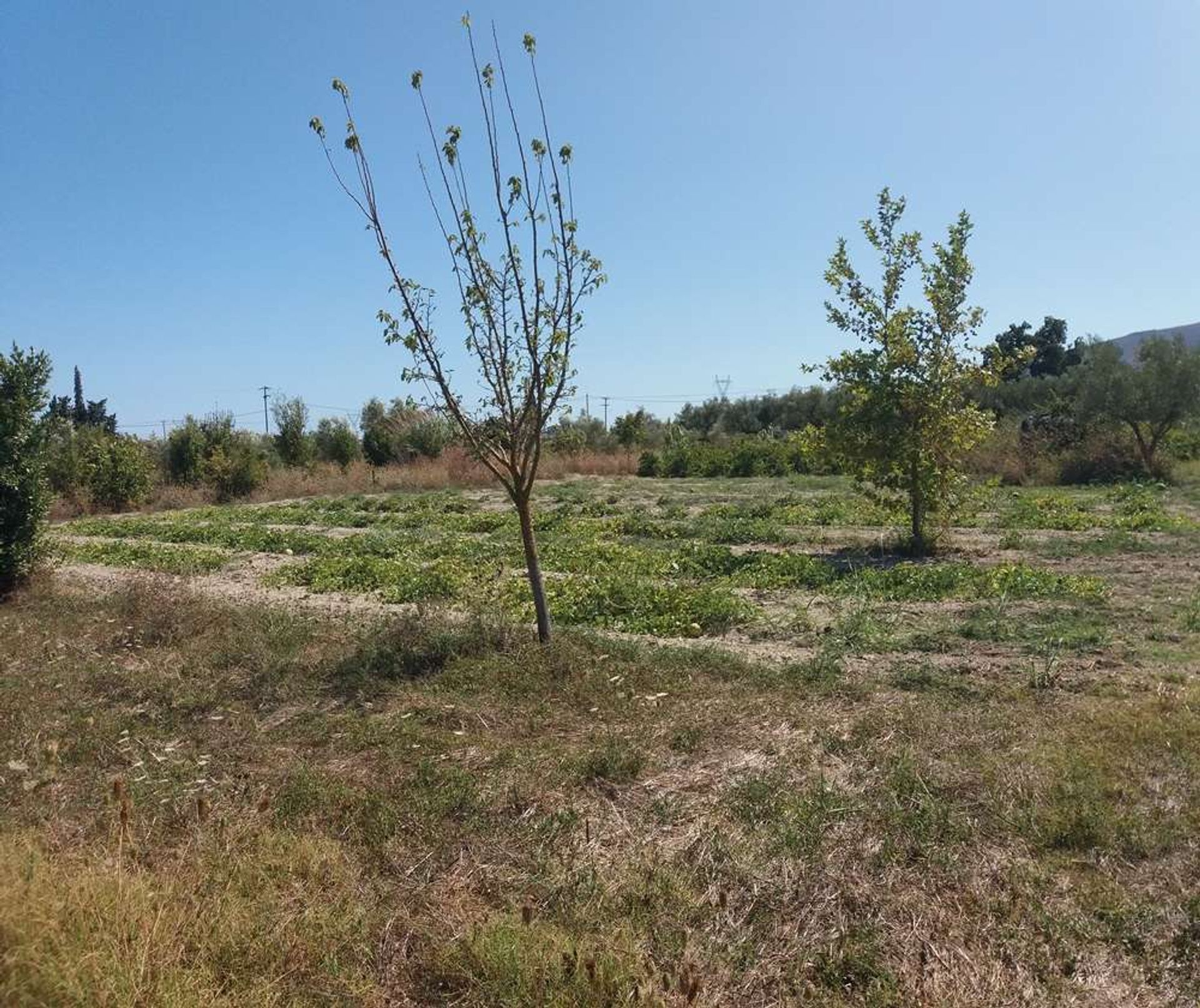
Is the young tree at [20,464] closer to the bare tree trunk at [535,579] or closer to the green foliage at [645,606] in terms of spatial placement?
the green foliage at [645,606]

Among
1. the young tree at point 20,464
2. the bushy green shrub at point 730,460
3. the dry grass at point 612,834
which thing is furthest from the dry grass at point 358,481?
the dry grass at point 612,834

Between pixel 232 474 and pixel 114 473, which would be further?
pixel 232 474

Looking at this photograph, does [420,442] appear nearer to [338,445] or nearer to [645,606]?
[338,445]

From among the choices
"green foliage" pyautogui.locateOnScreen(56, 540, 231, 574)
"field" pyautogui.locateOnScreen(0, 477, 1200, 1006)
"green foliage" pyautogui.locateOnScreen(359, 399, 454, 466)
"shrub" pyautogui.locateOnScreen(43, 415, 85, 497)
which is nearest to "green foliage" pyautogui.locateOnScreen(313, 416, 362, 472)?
"green foliage" pyautogui.locateOnScreen(359, 399, 454, 466)

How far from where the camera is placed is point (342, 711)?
587 centimetres

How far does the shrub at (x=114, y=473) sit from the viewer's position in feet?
Answer: 88.5

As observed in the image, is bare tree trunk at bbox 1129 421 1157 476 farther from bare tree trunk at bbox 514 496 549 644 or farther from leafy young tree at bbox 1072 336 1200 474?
bare tree trunk at bbox 514 496 549 644

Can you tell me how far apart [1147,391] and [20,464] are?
77.7 feet

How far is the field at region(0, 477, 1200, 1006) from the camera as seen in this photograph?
302cm

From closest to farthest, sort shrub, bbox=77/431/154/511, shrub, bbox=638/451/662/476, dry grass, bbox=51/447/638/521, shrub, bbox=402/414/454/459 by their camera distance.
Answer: shrub, bbox=77/431/154/511 < dry grass, bbox=51/447/638/521 < shrub, bbox=402/414/454/459 < shrub, bbox=638/451/662/476

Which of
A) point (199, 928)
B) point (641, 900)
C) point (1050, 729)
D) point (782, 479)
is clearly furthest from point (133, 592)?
point (782, 479)

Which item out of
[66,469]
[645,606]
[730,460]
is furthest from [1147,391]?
[66,469]

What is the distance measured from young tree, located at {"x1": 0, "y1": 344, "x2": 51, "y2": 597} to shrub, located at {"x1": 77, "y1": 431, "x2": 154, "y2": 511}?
17150 mm

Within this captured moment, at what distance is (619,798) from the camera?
4320mm
